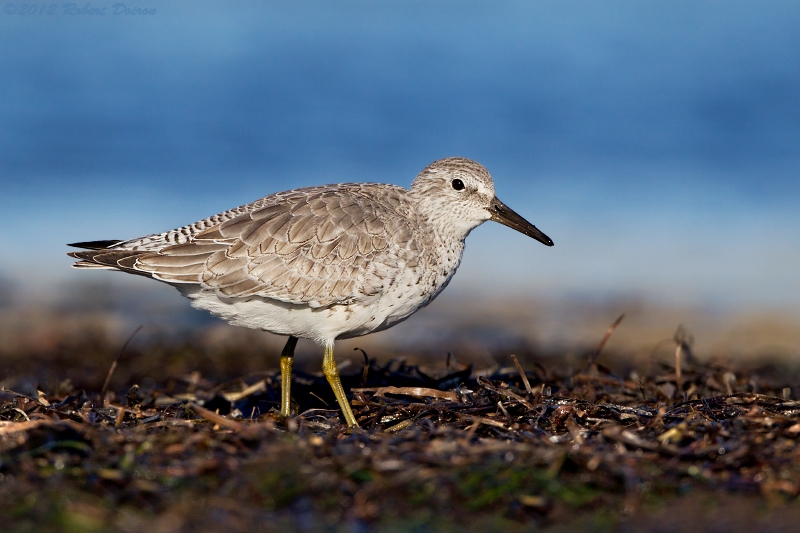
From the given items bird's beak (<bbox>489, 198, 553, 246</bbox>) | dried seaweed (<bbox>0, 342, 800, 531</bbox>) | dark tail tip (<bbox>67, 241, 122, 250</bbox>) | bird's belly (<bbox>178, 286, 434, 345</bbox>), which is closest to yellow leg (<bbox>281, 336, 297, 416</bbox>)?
bird's belly (<bbox>178, 286, 434, 345</bbox>)

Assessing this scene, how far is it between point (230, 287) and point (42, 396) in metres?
1.31

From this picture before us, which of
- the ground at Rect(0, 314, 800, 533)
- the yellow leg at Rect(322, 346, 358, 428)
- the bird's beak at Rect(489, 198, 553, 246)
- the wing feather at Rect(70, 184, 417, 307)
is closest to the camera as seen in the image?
the ground at Rect(0, 314, 800, 533)

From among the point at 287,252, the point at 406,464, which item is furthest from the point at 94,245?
the point at 406,464

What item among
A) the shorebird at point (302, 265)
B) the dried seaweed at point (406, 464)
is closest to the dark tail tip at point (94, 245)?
the shorebird at point (302, 265)

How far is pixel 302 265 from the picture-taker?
4688mm

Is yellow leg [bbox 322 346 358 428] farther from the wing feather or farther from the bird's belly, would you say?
the wing feather

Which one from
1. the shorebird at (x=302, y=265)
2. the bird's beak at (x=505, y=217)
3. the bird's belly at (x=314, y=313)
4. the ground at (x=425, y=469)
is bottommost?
the ground at (x=425, y=469)

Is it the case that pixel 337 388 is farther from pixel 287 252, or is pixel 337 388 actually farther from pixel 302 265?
pixel 287 252

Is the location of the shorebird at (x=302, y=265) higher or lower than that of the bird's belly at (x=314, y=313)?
higher

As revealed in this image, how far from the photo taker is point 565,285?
435 inches

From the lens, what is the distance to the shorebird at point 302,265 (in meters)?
4.66

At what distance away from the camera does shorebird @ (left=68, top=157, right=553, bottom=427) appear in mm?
4664

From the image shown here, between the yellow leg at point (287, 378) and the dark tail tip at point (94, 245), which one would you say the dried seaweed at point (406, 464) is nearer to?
the yellow leg at point (287, 378)

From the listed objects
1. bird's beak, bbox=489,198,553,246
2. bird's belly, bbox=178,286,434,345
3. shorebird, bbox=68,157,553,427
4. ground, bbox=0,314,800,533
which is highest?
bird's beak, bbox=489,198,553,246
